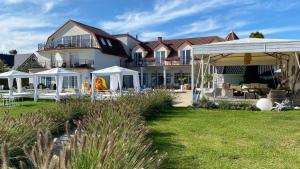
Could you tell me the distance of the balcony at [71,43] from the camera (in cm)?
4503

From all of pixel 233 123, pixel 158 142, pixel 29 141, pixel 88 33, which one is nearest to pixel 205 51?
pixel 233 123

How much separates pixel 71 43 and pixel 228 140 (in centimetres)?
3995

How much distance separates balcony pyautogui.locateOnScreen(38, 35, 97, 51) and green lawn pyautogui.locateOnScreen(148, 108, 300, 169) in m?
33.6

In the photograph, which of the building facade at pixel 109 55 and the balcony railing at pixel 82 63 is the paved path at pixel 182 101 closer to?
the building facade at pixel 109 55

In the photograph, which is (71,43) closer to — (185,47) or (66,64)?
(66,64)

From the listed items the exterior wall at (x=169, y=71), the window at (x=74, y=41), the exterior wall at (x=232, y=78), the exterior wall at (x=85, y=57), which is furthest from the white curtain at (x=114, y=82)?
the window at (x=74, y=41)

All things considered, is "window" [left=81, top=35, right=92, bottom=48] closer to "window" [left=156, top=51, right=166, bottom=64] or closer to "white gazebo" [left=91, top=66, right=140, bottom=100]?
"window" [left=156, top=51, right=166, bottom=64]

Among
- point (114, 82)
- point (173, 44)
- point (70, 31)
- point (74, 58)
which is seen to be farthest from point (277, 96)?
point (70, 31)

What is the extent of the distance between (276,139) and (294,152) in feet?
4.82

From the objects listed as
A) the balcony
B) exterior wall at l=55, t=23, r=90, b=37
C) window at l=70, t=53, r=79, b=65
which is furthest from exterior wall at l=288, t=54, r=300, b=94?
exterior wall at l=55, t=23, r=90, b=37

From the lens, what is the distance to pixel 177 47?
48.1 metres

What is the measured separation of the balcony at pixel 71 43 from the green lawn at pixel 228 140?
1321 inches

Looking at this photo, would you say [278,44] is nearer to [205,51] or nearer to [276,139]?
[205,51]

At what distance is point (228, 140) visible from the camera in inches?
335
